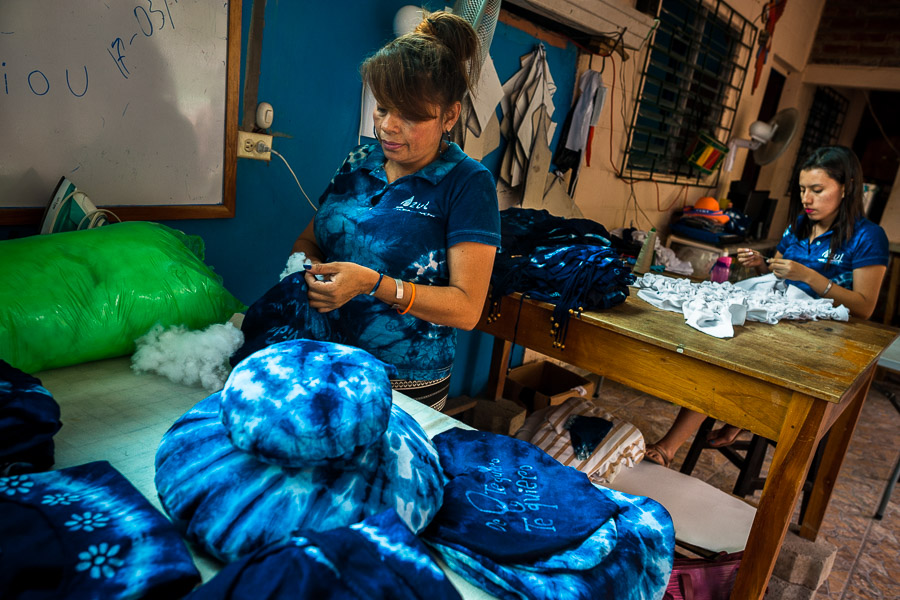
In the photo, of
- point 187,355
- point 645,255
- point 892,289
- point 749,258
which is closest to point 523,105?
point 645,255

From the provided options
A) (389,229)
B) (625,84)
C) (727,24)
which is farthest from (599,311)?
(727,24)

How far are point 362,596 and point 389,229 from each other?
1.00 m

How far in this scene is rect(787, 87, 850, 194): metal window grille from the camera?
7.60 m

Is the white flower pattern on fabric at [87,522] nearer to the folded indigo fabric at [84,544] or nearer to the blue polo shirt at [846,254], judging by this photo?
the folded indigo fabric at [84,544]

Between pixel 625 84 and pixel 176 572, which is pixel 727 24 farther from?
pixel 176 572

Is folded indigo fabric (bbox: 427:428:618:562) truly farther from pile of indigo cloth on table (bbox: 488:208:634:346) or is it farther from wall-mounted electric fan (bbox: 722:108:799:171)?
wall-mounted electric fan (bbox: 722:108:799:171)

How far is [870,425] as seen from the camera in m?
4.46

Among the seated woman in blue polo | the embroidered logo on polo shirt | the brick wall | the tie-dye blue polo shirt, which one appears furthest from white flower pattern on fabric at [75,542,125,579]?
the brick wall

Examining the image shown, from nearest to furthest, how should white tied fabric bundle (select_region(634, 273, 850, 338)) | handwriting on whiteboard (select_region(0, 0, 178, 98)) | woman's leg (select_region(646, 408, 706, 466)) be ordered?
handwriting on whiteboard (select_region(0, 0, 178, 98)) → white tied fabric bundle (select_region(634, 273, 850, 338)) → woman's leg (select_region(646, 408, 706, 466))

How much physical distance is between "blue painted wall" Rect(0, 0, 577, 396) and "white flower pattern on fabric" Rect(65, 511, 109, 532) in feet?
4.35

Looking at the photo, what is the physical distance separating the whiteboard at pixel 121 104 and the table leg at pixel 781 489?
1953 millimetres

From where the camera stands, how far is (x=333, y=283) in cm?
126

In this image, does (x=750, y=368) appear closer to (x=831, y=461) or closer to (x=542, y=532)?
(x=542, y=532)

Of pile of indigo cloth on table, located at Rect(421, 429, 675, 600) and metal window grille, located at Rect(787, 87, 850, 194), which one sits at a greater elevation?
metal window grille, located at Rect(787, 87, 850, 194)
